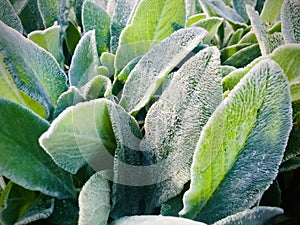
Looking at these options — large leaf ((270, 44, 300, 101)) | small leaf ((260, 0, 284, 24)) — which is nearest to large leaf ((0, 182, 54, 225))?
large leaf ((270, 44, 300, 101))

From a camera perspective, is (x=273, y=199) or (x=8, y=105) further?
(x=273, y=199)

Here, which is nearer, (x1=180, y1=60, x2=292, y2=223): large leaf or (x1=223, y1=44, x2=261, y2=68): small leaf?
(x1=180, y1=60, x2=292, y2=223): large leaf

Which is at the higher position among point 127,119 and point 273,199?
point 127,119

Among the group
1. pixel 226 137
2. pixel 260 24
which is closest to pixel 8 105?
pixel 226 137

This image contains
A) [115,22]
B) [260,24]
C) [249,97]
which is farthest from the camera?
[115,22]

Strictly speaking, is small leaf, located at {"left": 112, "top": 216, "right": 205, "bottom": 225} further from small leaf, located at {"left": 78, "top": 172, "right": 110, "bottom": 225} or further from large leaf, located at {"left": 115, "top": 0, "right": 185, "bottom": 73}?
large leaf, located at {"left": 115, "top": 0, "right": 185, "bottom": 73}

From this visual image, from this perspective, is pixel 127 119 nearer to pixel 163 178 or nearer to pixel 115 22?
pixel 163 178

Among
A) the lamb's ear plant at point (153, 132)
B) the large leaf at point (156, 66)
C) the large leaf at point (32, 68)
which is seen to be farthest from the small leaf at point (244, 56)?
the large leaf at point (32, 68)
